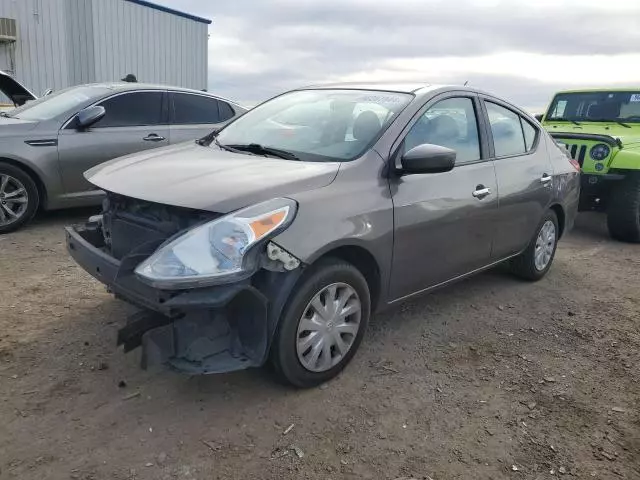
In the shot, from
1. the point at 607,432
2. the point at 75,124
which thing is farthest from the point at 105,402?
the point at 75,124

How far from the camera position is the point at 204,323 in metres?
2.65

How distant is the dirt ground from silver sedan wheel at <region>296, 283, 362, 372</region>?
0.18m

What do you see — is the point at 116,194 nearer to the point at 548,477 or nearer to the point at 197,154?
the point at 197,154

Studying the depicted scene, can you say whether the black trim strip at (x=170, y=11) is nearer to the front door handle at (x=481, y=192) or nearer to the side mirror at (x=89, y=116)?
the side mirror at (x=89, y=116)

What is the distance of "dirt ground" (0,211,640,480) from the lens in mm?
2477

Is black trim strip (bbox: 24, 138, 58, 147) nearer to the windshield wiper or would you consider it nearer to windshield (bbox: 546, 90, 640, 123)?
the windshield wiper

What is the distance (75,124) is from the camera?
5777 millimetres

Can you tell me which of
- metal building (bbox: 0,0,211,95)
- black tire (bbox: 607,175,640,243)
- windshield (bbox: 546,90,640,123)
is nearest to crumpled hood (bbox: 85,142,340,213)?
black tire (bbox: 607,175,640,243)

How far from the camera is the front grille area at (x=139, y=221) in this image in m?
2.74

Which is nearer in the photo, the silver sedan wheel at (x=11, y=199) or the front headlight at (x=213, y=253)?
the front headlight at (x=213, y=253)

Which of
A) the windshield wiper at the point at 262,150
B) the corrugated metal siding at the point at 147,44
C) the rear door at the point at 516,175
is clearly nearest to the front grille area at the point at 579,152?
the rear door at the point at 516,175

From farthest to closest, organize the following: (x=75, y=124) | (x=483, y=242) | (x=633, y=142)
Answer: (x=633, y=142), (x=75, y=124), (x=483, y=242)

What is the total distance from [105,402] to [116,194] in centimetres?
108

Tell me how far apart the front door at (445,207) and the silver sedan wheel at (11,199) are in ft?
13.4
